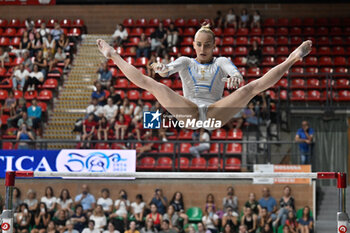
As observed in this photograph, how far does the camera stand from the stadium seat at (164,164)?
13.7 m

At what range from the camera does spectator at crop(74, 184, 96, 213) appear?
1309cm

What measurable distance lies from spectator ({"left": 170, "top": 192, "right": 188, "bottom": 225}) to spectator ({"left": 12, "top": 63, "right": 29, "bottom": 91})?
211 inches

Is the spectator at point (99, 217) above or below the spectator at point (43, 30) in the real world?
below

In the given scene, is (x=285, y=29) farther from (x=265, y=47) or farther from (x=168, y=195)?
(x=168, y=195)

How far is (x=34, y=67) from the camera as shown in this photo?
1510cm

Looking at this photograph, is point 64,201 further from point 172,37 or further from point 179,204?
point 172,37

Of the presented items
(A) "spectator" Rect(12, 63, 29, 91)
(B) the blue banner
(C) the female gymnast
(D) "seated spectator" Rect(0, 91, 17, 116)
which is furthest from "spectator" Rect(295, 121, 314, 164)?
(A) "spectator" Rect(12, 63, 29, 91)

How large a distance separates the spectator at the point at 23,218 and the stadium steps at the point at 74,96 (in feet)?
6.55

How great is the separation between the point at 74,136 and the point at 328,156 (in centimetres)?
645

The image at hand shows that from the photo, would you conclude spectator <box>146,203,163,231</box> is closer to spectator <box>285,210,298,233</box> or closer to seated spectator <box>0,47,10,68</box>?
spectator <box>285,210,298,233</box>

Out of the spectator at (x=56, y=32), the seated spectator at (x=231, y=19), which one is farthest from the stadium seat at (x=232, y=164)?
the spectator at (x=56, y=32)

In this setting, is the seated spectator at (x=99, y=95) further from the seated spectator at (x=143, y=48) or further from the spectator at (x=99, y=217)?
the spectator at (x=99, y=217)

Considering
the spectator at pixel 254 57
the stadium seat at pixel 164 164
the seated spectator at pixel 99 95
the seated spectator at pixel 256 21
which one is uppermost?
the seated spectator at pixel 256 21

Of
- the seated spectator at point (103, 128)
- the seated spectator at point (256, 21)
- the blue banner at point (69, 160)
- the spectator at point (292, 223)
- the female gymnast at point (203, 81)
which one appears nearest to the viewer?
the female gymnast at point (203, 81)
